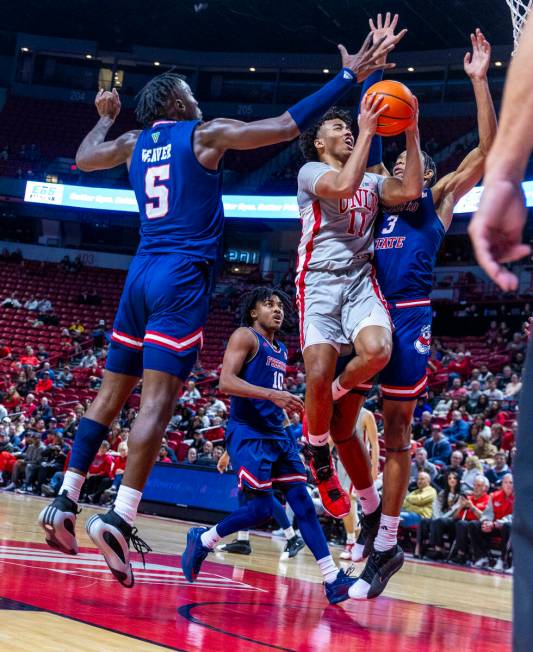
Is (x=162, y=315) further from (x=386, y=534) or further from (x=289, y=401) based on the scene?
(x=386, y=534)

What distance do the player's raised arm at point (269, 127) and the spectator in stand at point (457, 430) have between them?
10.8 m

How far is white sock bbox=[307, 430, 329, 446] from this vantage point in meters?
4.64

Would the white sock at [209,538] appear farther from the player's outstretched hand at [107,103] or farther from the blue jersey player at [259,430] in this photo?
→ the player's outstretched hand at [107,103]

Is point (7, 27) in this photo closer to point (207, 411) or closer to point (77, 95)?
point (77, 95)

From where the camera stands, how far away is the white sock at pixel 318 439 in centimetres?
464

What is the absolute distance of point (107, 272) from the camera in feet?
102

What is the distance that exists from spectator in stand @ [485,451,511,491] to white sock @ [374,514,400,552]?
689 cm

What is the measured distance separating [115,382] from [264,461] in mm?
1843

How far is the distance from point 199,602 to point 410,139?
2.57 meters

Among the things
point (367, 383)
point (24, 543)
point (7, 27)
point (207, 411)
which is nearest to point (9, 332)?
point (207, 411)

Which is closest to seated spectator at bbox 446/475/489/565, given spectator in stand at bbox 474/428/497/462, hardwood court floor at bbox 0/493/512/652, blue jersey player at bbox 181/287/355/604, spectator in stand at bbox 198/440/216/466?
spectator in stand at bbox 474/428/497/462

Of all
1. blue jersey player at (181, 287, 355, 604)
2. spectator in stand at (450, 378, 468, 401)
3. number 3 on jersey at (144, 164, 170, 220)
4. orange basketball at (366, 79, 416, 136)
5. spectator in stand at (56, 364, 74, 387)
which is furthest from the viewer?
spectator in stand at (56, 364, 74, 387)

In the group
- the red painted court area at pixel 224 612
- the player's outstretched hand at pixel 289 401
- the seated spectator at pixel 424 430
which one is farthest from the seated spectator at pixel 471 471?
the player's outstretched hand at pixel 289 401

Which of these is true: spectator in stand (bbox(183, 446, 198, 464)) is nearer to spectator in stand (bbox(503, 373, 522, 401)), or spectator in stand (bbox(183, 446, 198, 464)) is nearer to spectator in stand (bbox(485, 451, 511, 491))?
spectator in stand (bbox(485, 451, 511, 491))
